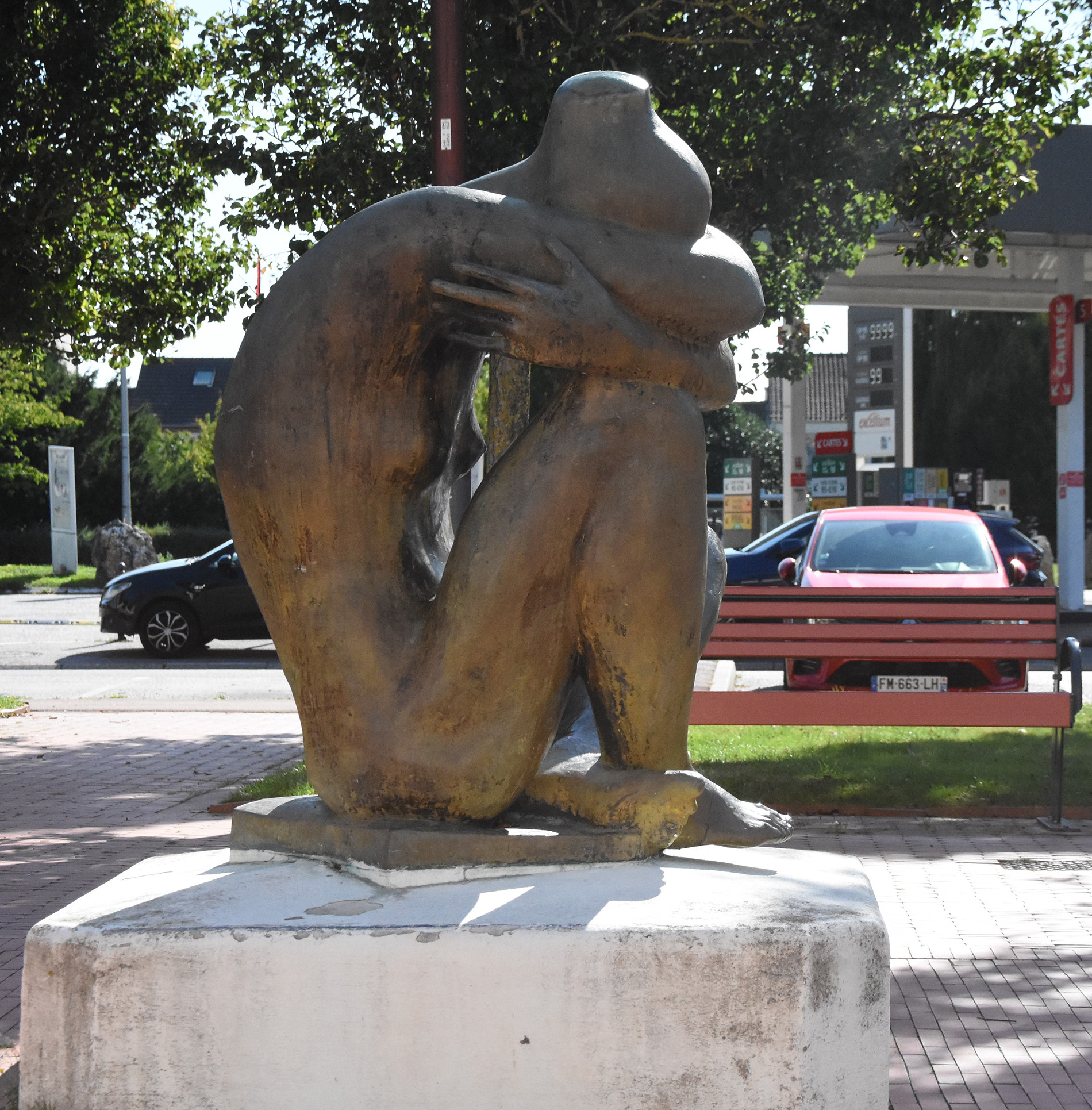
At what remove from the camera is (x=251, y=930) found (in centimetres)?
244

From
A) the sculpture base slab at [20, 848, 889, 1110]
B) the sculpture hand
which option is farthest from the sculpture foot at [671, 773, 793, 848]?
the sculpture hand

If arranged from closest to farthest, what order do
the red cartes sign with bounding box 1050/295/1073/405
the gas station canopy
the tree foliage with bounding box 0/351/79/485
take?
the gas station canopy → the red cartes sign with bounding box 1050/295/1073/405 → the tree foliage with bounding box 0/351/79/485

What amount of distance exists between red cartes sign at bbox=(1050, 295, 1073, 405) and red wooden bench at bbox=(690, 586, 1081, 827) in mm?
12217

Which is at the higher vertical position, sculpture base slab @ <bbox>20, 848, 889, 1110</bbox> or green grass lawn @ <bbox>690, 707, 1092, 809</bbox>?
sculpture base slab @ <bbox>20, 848, 889, 1110</bbox>

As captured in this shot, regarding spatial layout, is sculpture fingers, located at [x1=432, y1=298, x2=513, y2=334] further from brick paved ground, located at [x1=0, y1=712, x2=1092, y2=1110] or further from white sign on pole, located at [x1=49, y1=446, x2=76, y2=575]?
white sign on pole, located at [x1=49, y1=446, x2=76, y2=575]

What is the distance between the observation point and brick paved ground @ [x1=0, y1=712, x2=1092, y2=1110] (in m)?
3.36

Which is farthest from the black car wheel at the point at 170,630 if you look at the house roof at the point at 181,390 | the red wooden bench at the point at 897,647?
the house roof at the point at 181,390

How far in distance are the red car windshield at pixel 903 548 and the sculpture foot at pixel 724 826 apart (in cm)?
842

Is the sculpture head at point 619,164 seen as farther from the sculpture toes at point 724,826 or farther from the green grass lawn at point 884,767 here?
the green grass lawn at point 884,767

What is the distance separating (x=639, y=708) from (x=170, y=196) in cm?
950

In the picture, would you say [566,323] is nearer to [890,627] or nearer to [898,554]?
[890,627]

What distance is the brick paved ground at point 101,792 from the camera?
16.8ft

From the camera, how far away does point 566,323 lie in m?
2.68

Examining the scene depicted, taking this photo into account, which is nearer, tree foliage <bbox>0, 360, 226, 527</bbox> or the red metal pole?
the red metal pole
